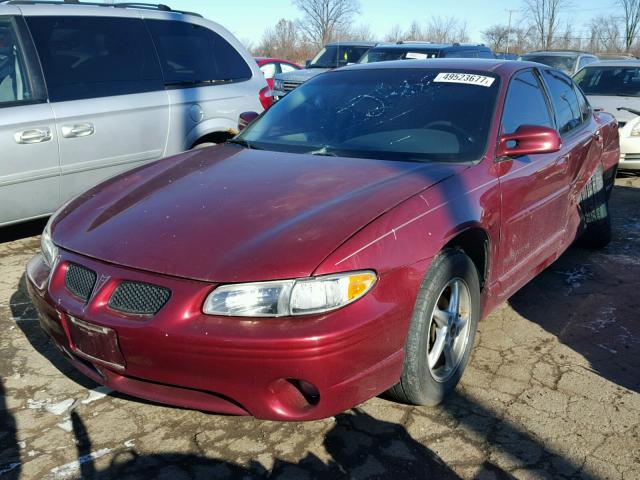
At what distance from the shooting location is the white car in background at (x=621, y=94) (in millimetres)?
7930

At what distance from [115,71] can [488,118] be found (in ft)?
10.8

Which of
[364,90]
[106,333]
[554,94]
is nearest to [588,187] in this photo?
[554,94]

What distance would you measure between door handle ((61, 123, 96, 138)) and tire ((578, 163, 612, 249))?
3.64 metres

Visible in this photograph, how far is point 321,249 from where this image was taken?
2.43 meters

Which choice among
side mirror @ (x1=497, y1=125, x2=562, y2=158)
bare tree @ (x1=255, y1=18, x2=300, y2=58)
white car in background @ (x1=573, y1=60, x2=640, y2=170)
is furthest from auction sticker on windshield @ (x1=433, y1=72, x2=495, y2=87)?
bare tree @ (x1=255, y1=18, x2=300, y2=58)

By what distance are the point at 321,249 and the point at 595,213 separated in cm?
326

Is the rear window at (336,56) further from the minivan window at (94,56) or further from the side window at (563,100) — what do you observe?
the side window at (563,100)

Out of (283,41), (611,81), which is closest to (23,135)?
(611,81)

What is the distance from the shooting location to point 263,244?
251 centimetres

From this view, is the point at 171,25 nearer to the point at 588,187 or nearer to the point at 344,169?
the point at 344,169

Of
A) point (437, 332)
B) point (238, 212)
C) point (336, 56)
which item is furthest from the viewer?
point (336, 56)

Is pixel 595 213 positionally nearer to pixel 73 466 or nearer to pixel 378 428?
pixel 378 428

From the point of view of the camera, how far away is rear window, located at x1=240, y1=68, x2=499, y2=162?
3.43 m

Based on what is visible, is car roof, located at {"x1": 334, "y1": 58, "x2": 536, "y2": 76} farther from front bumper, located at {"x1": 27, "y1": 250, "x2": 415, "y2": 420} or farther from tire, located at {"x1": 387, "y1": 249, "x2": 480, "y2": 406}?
front bumper, located at {"x1": 27, "y1": 250, "x2": 415, "y2": 420}
